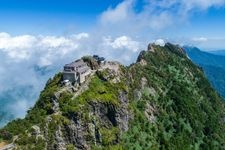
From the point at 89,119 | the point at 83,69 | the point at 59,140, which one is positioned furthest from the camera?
the point at 83,69

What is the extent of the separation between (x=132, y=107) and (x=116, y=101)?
22.6 meters

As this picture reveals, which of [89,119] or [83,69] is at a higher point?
[83,69]

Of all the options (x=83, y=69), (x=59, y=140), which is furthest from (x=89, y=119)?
(x=83, y=69)

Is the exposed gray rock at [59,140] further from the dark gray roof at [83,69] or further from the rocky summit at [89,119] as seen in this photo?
the dark gray roof at [83,69]

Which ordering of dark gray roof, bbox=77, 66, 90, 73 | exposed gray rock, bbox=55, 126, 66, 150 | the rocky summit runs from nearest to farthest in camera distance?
the rocky summit < exposed gray rock, bbox=55, 126, 66, 150 < dark gray roof, bbox=77, 66, 90, 73

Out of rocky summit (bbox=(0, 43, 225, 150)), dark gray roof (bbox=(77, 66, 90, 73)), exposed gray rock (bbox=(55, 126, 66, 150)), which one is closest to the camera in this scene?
rocky summit (bbox=(0, 43, 225, 150))

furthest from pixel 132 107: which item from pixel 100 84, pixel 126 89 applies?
pixel 100 84

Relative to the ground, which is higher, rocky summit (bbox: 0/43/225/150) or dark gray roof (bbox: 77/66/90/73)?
dark gray roof (bbox: 77/66/90/73)

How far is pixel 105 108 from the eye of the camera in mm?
164250

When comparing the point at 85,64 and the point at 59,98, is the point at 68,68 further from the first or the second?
the point at 59,98

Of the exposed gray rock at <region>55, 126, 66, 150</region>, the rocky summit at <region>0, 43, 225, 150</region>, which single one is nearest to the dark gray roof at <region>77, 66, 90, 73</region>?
the rocky summit at <region>0, 43, 225, 150</region>

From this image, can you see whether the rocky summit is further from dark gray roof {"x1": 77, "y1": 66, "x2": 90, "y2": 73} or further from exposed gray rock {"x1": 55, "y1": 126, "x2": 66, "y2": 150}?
dark gray roof {"x1": 77, "y1": 66, "x2": 90, "y2": 73}

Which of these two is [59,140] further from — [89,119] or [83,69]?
[83,69]

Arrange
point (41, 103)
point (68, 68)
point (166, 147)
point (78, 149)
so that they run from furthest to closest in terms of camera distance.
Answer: point (166, 147) → point (68, 68) → point (41, 103) → point (78, 149)
